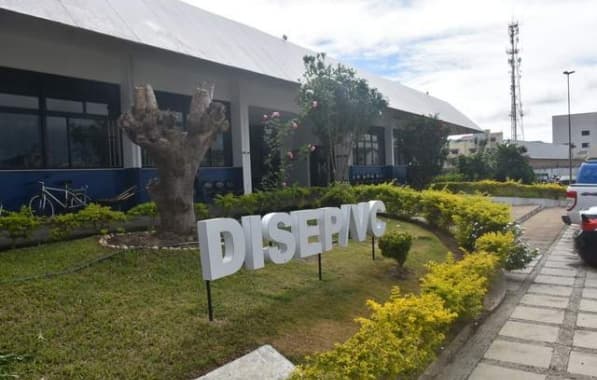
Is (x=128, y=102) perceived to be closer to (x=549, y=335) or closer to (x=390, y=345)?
(x=390, y=345)

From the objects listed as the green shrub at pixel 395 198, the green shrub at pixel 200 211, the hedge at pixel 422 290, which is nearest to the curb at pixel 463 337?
the hedge at pixel 422 290

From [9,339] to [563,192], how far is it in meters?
21.7

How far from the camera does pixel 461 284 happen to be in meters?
5.25

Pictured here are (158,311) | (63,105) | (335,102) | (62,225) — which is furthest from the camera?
(335,102)

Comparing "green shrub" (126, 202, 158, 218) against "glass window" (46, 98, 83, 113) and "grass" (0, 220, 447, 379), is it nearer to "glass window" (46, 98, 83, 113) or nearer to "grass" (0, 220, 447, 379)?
"grass" (0, 220, 447, 379)

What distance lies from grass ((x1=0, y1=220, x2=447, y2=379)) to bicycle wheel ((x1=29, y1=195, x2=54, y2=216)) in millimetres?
3330

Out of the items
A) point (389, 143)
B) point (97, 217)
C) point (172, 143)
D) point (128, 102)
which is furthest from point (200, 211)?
point (389, 143)

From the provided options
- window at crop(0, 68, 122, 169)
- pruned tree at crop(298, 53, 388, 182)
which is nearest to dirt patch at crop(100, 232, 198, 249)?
window at crop(0, 68, 122, 169)

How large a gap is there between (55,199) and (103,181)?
1401 mm

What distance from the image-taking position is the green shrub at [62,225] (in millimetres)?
7539

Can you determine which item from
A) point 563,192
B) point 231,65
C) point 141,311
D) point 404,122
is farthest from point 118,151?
point 563,192

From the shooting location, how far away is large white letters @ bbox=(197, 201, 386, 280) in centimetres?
450

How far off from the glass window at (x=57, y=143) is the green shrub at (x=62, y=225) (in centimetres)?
372

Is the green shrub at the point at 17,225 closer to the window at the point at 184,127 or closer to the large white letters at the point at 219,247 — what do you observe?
the large white letters at the point at 219,247
